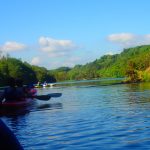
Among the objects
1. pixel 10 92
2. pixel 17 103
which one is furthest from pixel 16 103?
pixel 10 92

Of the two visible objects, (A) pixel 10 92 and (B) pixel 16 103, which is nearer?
(A) pixel 10 92

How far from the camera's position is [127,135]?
50.9ft

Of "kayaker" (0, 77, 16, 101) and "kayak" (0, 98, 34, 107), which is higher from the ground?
"kayaker" (0, 77, 16, 101)

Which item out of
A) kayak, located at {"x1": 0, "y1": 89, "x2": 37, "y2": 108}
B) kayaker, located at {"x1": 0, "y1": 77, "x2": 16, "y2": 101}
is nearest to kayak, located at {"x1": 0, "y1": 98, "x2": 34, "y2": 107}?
kayak, located at {"x1": 0, "y1": 89, "x2": 37, "y2": 108}

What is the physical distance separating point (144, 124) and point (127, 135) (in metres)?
2.82

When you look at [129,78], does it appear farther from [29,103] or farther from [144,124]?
[144,124]

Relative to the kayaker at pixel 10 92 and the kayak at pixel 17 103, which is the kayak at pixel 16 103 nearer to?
the kayak at pixel 17 103

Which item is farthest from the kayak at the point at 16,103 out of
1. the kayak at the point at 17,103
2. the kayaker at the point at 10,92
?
the kayaker at the point at 10,92

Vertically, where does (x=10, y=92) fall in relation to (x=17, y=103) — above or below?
above

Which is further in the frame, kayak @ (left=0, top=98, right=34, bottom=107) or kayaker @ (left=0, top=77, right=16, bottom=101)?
kayaker @ (left=0, top=77, right=16, bottom=101)

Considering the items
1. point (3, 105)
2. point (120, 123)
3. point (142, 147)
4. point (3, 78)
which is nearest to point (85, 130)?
point (120, 123)

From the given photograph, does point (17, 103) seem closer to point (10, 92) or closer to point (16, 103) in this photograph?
point (16, 103)

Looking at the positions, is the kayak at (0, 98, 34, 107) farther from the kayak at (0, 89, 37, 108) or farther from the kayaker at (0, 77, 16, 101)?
the kayaker at (0, 77, 16, 101)

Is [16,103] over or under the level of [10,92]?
under
